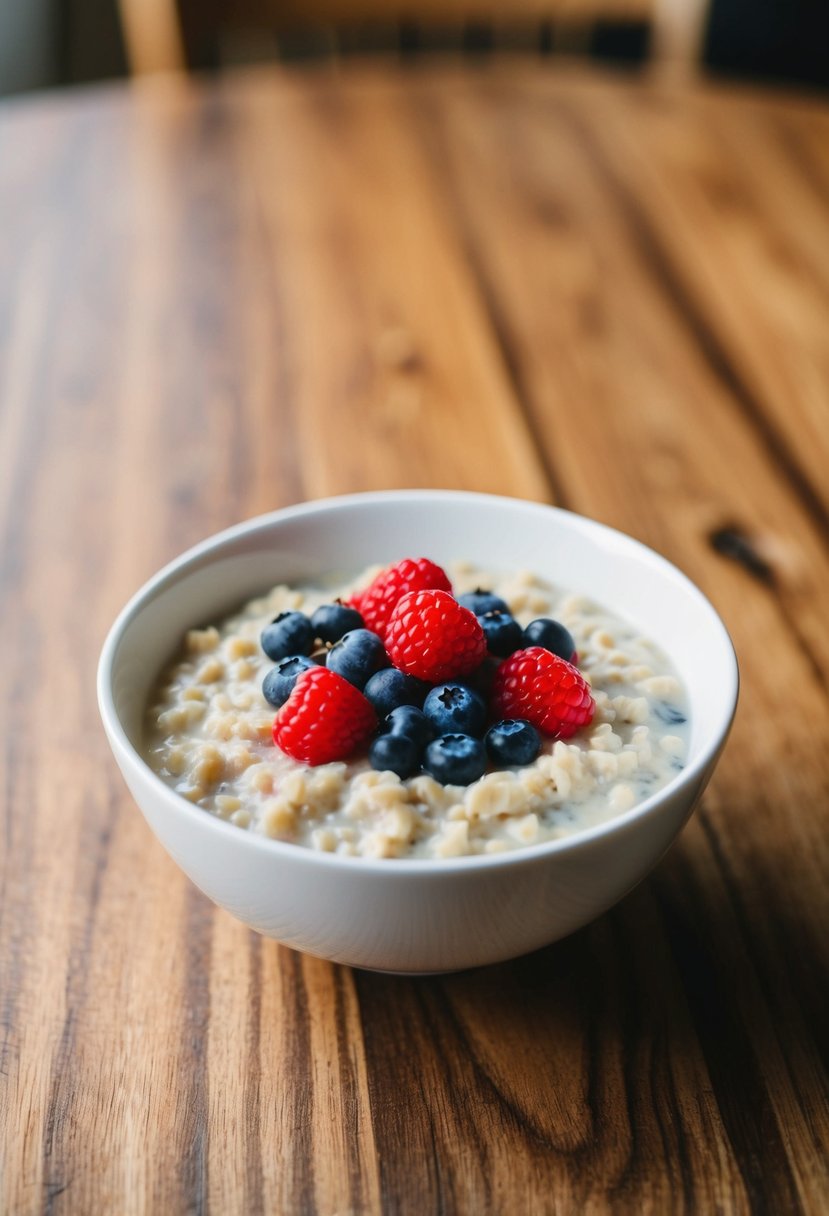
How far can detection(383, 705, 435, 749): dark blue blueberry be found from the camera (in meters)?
0.84

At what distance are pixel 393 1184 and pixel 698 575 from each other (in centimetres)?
74

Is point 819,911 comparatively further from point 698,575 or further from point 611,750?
point 698,575

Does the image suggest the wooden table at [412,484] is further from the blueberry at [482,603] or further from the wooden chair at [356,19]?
the blueberry at [482,603]

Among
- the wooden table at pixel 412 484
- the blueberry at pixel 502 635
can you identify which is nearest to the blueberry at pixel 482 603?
the blueberry at pixel 502 635

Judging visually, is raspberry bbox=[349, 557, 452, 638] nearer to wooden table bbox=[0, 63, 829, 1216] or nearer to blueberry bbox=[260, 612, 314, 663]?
blueberry bbox=[260, 612, 314, 663]

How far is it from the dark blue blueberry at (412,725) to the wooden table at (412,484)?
18 cm

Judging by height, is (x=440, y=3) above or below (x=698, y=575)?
above

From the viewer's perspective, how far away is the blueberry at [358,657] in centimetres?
91

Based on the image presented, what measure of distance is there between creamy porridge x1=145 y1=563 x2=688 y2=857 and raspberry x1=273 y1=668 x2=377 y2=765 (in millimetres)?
12

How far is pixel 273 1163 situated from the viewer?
736 millimetres

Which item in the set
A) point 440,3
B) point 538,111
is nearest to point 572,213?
point 538,111

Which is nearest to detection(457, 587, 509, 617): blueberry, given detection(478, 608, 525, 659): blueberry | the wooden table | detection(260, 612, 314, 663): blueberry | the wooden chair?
detection(478, 608, 525, 659): blueberry

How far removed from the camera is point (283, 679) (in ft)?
2.97

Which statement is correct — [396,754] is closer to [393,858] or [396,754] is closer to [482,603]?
[393,858]
